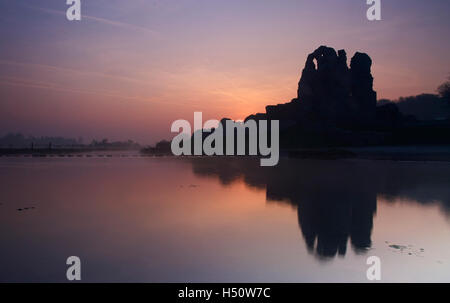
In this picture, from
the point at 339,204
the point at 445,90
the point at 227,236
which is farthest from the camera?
the point at 445,90

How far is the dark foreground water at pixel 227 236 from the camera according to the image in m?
7.32

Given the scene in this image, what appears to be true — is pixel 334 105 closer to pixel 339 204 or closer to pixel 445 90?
pixel 445 90

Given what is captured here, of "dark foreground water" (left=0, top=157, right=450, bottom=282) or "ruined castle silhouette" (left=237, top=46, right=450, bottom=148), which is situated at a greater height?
"ruined castle silhouette" (left=237, top=46, right=450, bottom=148)

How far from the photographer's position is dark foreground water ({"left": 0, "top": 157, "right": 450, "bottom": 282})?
732cm

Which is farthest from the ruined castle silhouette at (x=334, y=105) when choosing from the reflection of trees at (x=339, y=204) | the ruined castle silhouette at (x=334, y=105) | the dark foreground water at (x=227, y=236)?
the dark foreground water at (x=227, y=236)

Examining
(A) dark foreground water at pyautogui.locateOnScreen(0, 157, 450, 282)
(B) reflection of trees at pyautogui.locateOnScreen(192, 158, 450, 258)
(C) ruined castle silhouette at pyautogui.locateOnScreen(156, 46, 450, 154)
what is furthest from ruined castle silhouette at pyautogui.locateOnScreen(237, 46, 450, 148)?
(A) dark foreground water at pyautogui.locateOnScreen(0, 157, 450, 282)

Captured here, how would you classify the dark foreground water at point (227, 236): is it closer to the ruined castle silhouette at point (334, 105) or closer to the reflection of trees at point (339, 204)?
the reflection of trees at point (339, 204)

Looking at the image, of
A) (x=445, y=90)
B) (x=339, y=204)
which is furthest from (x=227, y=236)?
(x=445, y=90)

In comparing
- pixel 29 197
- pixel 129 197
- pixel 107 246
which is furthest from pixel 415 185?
pixel 29 197

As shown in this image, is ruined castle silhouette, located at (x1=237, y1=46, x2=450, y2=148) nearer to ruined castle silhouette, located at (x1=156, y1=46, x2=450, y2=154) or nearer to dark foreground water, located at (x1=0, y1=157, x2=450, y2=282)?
ruined castle silhouette, located at (x1=156, y1=46, x2=450, y2=154)

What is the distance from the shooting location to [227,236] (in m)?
10.3

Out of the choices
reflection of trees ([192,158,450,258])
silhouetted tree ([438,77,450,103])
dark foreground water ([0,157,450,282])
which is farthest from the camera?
silhouetted tree ([438,77,450,103])

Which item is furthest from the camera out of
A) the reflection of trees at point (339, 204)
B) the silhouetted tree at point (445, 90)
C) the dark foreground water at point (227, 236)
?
the silhouetted tree at point (445, 90)
